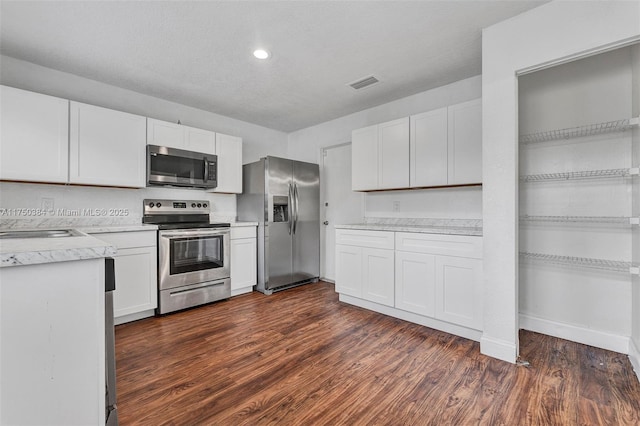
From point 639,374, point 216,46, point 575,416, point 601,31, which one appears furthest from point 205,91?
point 639,374

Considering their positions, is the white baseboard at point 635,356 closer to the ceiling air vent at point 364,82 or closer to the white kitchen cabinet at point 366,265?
the white kitchen cabinet at point 366,265

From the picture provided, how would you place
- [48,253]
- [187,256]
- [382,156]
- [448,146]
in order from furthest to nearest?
[382,156] → [187,256] → [448,146] → [48,253]

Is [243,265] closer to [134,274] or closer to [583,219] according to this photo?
[134,274]

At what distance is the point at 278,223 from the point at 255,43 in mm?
2290

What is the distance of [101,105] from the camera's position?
10.7 feet

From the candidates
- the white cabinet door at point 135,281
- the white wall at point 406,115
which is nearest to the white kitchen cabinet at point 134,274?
the white cabinet door at point 135,281

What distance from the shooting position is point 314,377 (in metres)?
2.00

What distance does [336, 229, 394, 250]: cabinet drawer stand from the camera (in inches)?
123

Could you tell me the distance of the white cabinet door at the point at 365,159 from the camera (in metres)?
3.58

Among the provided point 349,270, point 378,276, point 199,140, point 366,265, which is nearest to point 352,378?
point 378,276

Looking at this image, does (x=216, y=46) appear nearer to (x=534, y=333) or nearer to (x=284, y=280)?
Result: (x=284, y=280)

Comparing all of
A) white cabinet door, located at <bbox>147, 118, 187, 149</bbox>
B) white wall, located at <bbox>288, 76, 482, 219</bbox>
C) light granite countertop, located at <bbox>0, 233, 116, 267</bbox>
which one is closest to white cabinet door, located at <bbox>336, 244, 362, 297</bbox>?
white wall, located at <bbox>288, 76, 482, 219</bbox>

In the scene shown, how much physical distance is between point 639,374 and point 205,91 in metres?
4.55

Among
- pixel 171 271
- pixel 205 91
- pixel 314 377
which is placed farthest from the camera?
pixel 205 91
